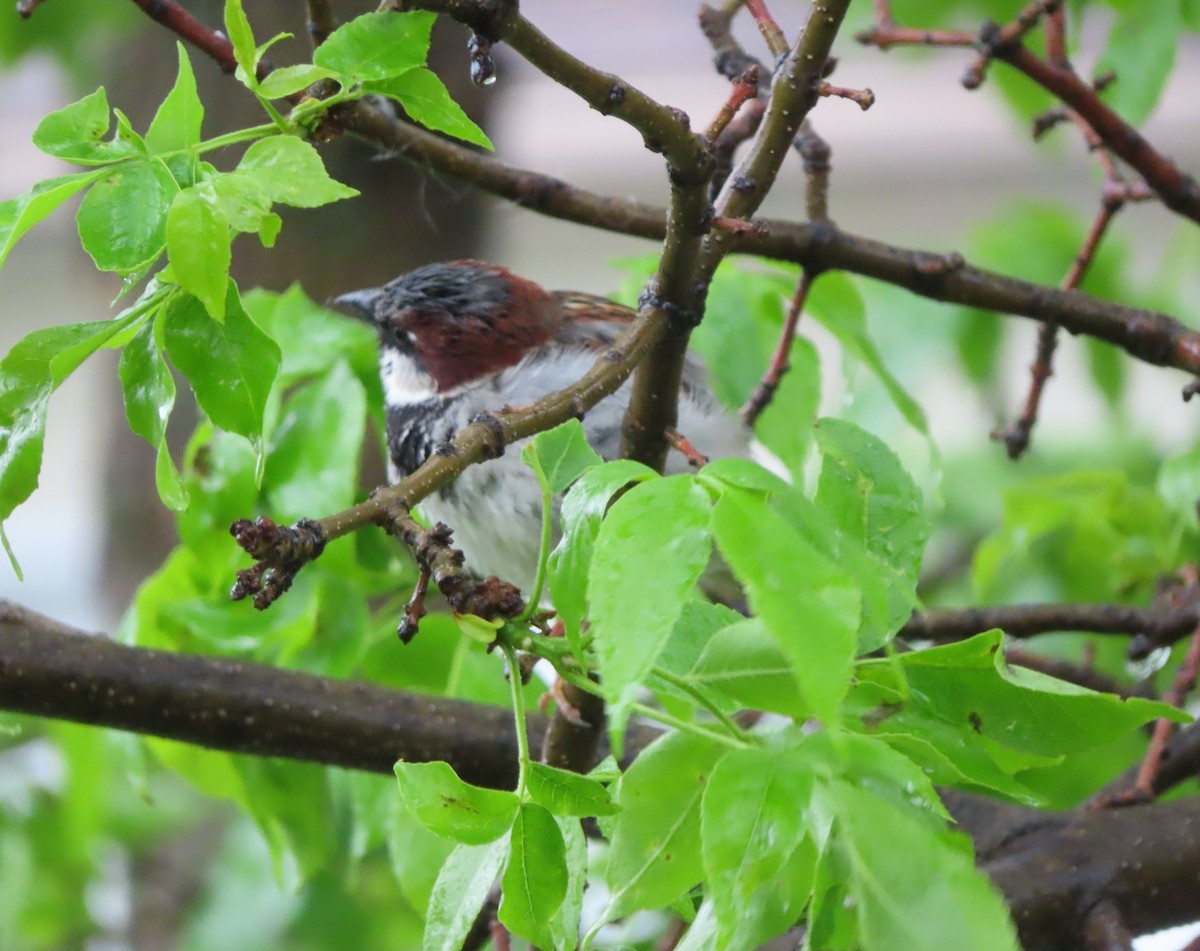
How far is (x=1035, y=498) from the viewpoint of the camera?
44.3 inches

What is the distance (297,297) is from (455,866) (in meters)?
0.58

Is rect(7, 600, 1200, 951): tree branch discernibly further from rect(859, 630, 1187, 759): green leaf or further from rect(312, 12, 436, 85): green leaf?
rect(312, 12, 436, 85): green leaf

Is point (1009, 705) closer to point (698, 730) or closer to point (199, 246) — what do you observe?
point (698, 730)

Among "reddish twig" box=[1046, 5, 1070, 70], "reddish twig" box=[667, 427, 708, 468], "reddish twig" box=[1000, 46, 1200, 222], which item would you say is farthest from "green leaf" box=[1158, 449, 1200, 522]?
"reddish twig" box=[667, 427, 708, 468]

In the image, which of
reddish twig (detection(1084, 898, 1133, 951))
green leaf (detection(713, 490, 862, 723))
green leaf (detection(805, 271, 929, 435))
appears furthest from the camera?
green leaf (detection(805, 271, 929, 435))

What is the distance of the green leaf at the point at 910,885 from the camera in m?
0.42

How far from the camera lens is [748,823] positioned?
1.44 feet

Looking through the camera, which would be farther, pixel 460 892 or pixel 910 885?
pixel 460 892

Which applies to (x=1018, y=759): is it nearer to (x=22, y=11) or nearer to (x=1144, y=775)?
(x=1144, y=775)

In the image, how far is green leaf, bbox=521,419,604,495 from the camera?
53 centimetres

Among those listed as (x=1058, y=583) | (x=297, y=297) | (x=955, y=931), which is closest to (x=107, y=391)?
(x=297, y=297)

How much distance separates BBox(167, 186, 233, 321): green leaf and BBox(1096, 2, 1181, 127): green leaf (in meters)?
0.78

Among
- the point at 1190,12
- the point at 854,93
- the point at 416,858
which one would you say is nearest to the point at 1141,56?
the point at 1190,12

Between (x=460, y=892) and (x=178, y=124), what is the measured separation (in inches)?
11.4
